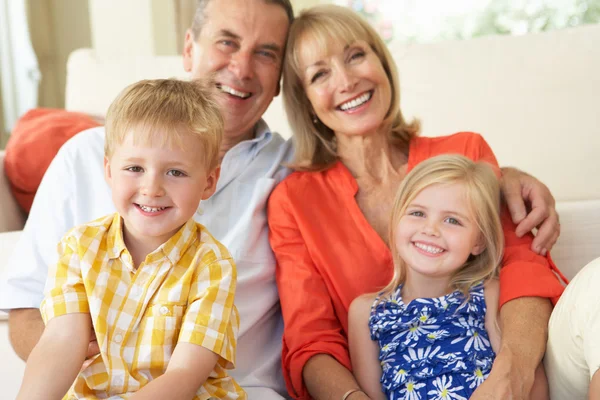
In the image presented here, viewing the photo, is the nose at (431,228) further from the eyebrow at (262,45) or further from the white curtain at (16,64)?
the white curtain at (16,64)

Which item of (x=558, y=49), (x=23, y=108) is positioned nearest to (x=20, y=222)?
(x=558, y=49)

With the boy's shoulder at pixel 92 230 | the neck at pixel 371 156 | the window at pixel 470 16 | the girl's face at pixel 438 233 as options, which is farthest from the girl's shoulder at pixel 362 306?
the window at pixel 470 16

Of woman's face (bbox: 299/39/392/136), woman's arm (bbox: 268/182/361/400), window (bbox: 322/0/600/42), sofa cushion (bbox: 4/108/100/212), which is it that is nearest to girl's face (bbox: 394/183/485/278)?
woman's arm (bbox: 268/182/361/400)

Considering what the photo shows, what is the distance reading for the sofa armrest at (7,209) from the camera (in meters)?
2.22

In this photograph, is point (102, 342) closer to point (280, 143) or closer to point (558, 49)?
point (280, 143)

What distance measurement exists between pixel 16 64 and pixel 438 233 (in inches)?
132

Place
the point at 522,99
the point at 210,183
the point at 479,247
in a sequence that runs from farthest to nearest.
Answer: the point at 522,99 → the point at 479,247 → the point at 210,183

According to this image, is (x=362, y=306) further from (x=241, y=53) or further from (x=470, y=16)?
(x=470, y=16)

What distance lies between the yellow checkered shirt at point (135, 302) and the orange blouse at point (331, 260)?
33cm

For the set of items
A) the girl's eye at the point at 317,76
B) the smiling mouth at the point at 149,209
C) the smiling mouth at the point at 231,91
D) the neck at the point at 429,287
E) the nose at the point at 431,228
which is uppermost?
the girl's eye at the point at 317,76

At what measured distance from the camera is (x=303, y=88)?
1.97 meters

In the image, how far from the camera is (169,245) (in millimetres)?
1337

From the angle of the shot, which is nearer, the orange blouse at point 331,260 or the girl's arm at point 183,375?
the girl's arm at point 183,375

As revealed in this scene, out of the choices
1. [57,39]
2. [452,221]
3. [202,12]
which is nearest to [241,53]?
[202,12]
